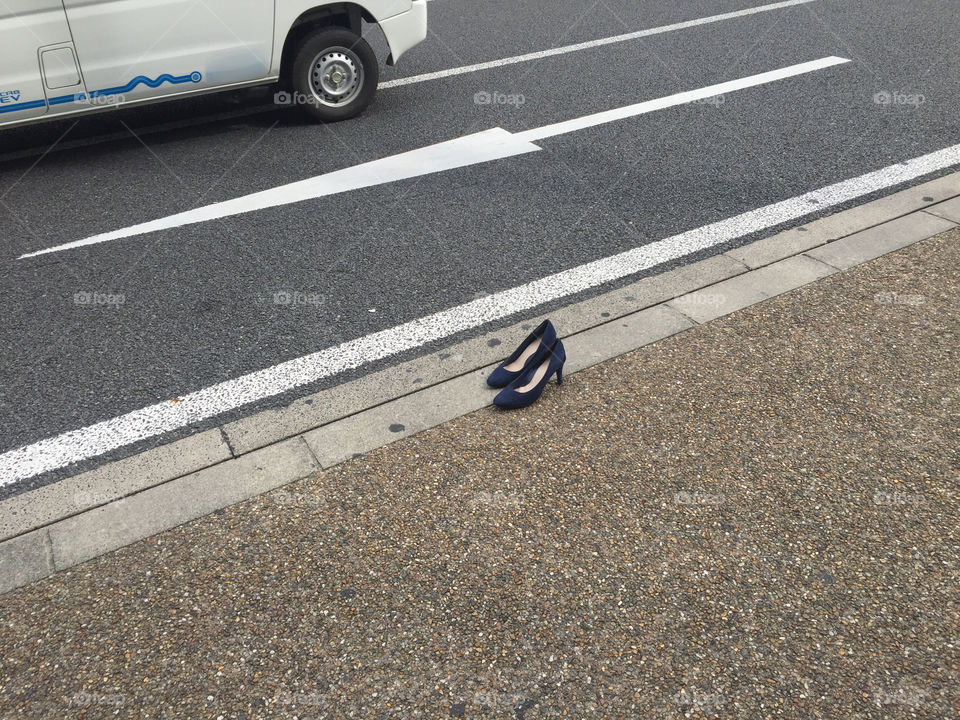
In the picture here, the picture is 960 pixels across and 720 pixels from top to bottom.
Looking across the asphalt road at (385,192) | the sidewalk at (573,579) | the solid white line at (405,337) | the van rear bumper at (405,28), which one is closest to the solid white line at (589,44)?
the asphalt road at (385,192)

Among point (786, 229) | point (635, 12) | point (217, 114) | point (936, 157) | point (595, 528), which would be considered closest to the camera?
point (595, 528)

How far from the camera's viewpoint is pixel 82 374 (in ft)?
13.4

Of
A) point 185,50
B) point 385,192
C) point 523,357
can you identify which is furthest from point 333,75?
point 523,357

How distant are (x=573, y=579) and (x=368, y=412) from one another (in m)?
1.27

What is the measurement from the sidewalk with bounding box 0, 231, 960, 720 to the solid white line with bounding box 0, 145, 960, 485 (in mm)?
677

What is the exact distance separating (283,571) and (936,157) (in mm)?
5293

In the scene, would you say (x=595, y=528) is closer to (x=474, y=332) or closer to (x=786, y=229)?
(x=474, y=332)

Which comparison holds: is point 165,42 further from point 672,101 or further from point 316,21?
point 672,101

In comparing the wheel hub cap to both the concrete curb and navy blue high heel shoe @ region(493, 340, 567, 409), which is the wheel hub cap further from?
navy blue high heel shoe @ region(493, 340, 567, 409)

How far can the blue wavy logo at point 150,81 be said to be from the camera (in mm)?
6016

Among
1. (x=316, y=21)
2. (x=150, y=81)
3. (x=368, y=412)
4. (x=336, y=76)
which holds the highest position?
(x=316, y=21)

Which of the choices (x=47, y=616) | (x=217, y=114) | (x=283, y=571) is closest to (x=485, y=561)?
(x=283, y=571)

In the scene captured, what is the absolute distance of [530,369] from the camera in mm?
3869

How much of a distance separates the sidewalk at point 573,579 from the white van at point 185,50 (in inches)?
154
